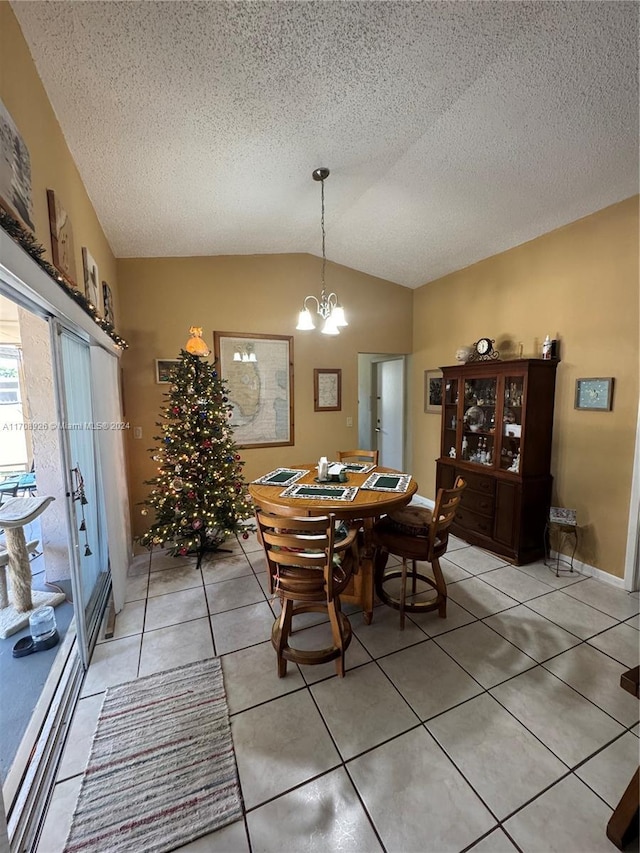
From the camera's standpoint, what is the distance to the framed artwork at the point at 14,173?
1170mm

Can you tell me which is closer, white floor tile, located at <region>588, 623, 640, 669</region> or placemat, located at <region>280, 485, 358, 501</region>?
white floor tile, located at <region>588, 623, 640, 669</region>

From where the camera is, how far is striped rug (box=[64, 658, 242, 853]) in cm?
125

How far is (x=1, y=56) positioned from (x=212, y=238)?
225 cm

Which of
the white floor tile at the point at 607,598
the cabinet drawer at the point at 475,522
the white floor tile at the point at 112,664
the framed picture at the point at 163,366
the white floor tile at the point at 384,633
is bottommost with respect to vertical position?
the white floor tile at the point at 112,664

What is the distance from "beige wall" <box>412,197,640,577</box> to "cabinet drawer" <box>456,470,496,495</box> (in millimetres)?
536

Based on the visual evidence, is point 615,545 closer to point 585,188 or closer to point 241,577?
point 585,188

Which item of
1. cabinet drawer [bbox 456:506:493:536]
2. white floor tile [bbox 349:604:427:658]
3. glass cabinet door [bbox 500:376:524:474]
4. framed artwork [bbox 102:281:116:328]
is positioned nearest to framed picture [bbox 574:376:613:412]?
glass cabinet door [bbox 500:376:524:474]

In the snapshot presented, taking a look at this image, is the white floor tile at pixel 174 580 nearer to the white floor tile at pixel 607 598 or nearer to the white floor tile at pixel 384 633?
the white floor tile at pixel 384 633

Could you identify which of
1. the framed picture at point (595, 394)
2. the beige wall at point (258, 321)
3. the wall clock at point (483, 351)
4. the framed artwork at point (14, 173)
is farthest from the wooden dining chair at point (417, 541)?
the framed artwork at point (14, 173)

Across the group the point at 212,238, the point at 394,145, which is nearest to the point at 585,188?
the point at 394,145

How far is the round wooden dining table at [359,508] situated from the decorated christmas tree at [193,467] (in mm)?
821

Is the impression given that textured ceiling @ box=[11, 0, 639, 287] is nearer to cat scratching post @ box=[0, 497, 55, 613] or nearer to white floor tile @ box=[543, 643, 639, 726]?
cat scratching post @ box=[0, 497, 55, 613]

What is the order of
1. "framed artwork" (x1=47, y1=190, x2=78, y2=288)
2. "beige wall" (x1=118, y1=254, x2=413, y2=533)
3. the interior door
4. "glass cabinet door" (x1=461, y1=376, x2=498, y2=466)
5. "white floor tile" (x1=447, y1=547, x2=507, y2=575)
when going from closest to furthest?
"framed artwork" (x1=47, y1=190, x2=78, y2=288) < "white floor tile" (x1=447, y1=547, x2=507, y2=575) < "glass cabinet door" (x1=461, y1=376, x2=498, y2=466) < "beige wall" (x1=118, y1=254, x2=413, y2=533) < the interior door

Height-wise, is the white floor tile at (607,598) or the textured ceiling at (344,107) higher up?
the textured ceiling at (344,107)
